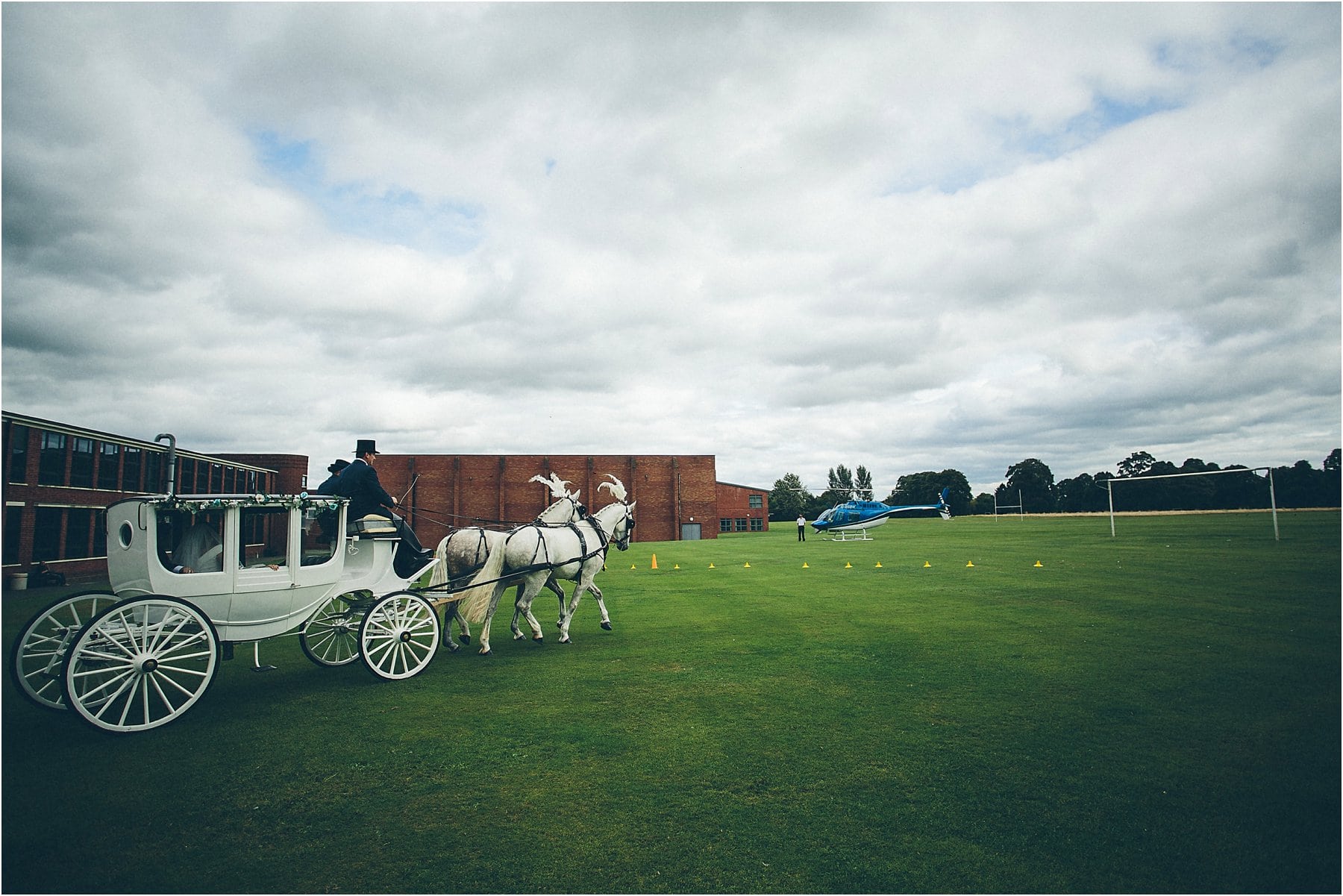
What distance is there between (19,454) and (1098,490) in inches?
3913

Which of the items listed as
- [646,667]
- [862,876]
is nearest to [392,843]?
[862,876]

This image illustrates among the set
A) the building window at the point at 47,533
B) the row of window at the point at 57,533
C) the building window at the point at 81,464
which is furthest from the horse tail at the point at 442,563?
the building window at the point at 81,464

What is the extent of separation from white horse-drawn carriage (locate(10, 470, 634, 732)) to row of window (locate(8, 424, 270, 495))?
14.4 metres

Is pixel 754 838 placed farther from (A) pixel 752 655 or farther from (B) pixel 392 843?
(A) pixel 752 655

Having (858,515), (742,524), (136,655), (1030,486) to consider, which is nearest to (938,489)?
(1030,486)

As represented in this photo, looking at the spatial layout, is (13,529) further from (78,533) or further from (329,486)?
(329,486)

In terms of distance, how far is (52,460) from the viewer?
72.1 ft

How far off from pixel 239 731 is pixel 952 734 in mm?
5886

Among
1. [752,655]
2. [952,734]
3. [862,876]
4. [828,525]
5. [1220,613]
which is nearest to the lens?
[862,876]

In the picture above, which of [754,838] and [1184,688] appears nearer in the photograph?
[754,838]

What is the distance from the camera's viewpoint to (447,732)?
210 inches

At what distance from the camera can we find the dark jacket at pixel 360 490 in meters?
7.41

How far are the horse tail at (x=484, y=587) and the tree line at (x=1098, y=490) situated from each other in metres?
35.7

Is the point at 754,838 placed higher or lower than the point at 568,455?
lower
